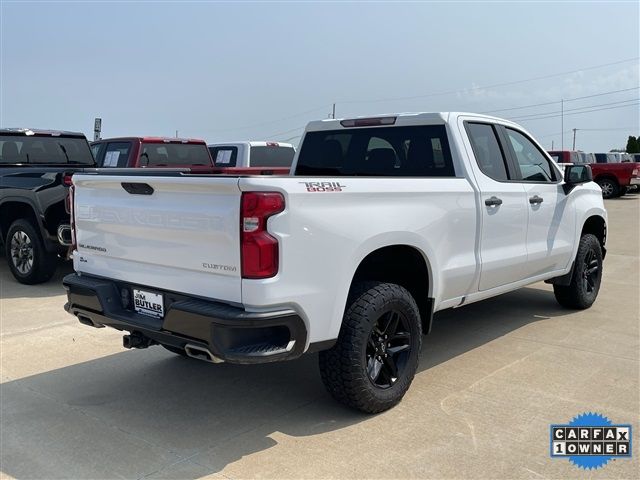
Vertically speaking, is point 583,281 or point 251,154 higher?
point 251,154

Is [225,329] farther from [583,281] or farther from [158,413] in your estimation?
[583,281]

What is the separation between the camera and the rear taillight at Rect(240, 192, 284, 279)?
3092mm

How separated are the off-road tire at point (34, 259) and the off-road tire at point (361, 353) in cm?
530

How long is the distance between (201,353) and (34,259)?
17.5ft

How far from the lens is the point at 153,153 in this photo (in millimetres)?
9828

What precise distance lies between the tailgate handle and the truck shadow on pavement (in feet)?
4.74

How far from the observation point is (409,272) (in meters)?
4.33

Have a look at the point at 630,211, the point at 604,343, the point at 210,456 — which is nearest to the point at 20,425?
the point at 210,456

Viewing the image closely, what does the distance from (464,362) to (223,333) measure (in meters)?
2.42

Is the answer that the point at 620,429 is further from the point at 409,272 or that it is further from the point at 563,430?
the point at 409,272

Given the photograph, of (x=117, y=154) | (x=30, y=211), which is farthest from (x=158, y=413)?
(x=117, y=154)

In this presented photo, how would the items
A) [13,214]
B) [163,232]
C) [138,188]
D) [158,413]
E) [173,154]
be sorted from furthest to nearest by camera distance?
[173,154] → [13,214] → [158,413] → [138,188] → [163,232]

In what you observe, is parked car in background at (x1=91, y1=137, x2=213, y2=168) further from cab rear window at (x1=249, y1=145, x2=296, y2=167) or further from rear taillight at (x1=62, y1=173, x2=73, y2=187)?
rear taillight at (x1=62, y1=173, x2=73, y2=187)

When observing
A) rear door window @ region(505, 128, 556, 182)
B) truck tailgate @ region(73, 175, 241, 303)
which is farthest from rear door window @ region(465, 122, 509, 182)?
truck tailgate @ region(73, 175, 241, 303)
